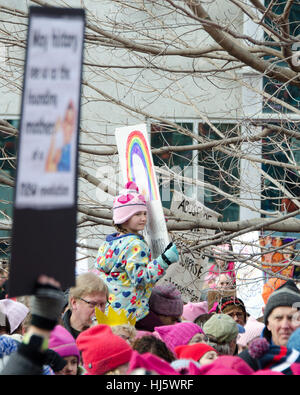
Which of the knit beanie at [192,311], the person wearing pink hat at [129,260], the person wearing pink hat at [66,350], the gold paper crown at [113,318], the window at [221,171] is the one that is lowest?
the person wearing pink hat at [66,350]

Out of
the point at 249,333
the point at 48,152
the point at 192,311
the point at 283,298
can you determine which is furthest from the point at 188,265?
the point at 48,152

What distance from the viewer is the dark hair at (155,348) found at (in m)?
3.85

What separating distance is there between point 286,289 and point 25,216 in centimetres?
243

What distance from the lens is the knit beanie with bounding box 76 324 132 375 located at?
12.8 feet

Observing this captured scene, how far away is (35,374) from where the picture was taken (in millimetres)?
2527

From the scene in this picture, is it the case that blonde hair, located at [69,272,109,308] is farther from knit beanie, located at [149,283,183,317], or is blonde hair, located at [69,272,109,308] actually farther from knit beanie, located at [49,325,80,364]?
knit beanie, located at [49,325,80,364]

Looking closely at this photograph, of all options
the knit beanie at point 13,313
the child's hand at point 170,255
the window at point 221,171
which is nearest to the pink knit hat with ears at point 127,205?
the child's hand at point 170,255

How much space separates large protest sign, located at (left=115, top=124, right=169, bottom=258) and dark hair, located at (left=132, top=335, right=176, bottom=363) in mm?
1724

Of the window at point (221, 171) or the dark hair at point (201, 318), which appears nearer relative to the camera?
the dark hair at point (201, 318)

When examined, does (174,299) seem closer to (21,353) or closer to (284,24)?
(284,24)

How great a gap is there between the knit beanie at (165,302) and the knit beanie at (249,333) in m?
0.90

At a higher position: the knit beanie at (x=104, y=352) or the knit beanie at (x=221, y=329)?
the knit beanie at (x=221, y=329)

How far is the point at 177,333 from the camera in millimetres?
5234

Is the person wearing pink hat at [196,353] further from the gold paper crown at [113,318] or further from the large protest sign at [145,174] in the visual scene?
the large protest sign at [145,174]
